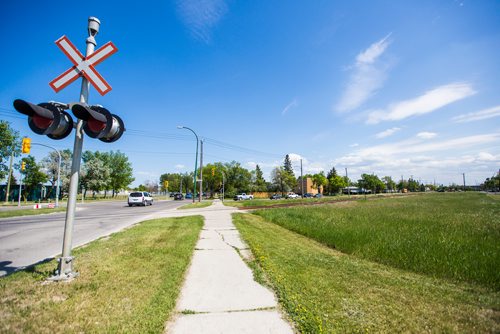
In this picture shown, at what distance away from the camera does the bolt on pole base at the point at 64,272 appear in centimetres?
407

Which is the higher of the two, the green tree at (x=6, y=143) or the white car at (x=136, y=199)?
the green tree at (x=6, y=143)

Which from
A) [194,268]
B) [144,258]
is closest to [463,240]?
[194,268]

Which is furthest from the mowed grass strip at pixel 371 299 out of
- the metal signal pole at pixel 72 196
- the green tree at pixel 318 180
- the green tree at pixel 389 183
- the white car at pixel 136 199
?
the green tree at pixel 389 183

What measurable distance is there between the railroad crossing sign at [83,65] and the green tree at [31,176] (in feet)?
183

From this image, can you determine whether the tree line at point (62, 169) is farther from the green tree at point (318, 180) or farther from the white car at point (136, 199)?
the green tree at point (318, 180)

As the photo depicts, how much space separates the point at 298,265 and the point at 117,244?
5.42 metres

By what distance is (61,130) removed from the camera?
13.1 ft

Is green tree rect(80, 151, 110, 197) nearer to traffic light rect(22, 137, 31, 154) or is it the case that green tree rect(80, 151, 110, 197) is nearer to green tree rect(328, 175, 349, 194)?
traffic light rect(22, 137, 31, 154)

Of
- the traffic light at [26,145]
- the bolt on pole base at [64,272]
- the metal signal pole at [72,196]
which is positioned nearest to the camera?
the bolt on pole base at [64,272]

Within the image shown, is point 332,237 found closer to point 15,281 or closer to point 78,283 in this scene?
point 78,283

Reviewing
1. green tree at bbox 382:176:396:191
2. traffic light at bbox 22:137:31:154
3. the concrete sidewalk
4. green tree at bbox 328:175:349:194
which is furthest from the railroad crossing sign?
green tree at bbox 382:176:396:191

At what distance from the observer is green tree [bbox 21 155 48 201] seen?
145ft

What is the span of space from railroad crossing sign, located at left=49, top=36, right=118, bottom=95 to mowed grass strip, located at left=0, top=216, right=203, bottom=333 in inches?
138

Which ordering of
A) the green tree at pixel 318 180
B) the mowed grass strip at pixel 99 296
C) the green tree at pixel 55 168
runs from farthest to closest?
the green tree at pixel 318 180 → the green tree at pixel 55 168 → the mowed grass strip at pixel 99 296
